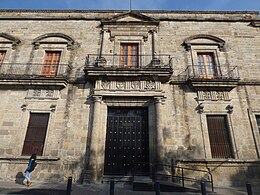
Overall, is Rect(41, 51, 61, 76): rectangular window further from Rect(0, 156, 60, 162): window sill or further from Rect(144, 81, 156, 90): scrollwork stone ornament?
Rect(144, 81, 156, 90): scrollwork stone ornament

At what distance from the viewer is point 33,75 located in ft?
33.0

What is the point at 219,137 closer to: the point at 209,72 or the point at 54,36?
the point at 209,72

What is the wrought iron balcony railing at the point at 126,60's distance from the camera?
10366 millimetres

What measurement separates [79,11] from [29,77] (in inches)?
231

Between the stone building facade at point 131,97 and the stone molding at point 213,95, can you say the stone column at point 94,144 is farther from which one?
the stone molding at point 213,95

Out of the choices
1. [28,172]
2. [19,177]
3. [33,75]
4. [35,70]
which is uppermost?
[35,70]

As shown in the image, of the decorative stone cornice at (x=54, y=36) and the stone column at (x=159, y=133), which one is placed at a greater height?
the decorative stone cornice at (x=54, y=36)

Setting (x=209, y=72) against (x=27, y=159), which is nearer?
(x=27, y=159)

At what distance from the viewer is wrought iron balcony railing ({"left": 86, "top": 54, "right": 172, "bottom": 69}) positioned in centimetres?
1037

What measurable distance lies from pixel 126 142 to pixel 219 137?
4.54 metres

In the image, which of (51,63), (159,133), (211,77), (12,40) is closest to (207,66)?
(211,77)

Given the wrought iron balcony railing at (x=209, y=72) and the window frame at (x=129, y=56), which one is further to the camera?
the window frame at (x=129, y=56)

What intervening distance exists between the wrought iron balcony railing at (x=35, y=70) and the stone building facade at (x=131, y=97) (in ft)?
0.20

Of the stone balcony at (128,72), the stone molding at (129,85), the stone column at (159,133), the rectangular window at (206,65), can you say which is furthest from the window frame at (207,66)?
the stone column at (159,133)
